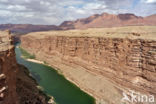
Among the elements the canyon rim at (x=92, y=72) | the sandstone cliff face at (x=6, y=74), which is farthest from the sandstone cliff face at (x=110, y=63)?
the sandstone cliff face at (x=6, y=74)

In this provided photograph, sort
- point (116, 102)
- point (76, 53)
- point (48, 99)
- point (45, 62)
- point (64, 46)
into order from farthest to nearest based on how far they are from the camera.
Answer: point (45, 62), point (64, 46), point (76, 53), point (48, 99), point (116, 102)

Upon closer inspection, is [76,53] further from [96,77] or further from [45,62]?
[45,62]

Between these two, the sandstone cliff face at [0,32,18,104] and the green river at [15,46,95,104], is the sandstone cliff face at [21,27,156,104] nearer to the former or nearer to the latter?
the green river at [15,46,95,104]

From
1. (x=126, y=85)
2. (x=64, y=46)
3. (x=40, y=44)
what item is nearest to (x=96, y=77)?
(x=126, y=85)

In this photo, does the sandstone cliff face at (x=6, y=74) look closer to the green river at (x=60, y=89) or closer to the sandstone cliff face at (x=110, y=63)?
the green river at (x=60, y=89)

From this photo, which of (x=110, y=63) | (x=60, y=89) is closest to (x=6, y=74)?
(x=60, y=89)

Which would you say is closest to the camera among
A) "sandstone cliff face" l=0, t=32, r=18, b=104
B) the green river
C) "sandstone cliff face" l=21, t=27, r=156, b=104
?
"sandstone cliff face" l=0, t=32, r=18, b=104

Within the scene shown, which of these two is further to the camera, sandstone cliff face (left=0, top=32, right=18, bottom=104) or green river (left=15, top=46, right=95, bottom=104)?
green river (left=15, top=46, right=95, bottom=104)

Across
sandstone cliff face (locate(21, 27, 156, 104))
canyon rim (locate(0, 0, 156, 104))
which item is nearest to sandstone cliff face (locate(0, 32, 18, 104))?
canyon rim (locate(0, 0, 156, 104))
